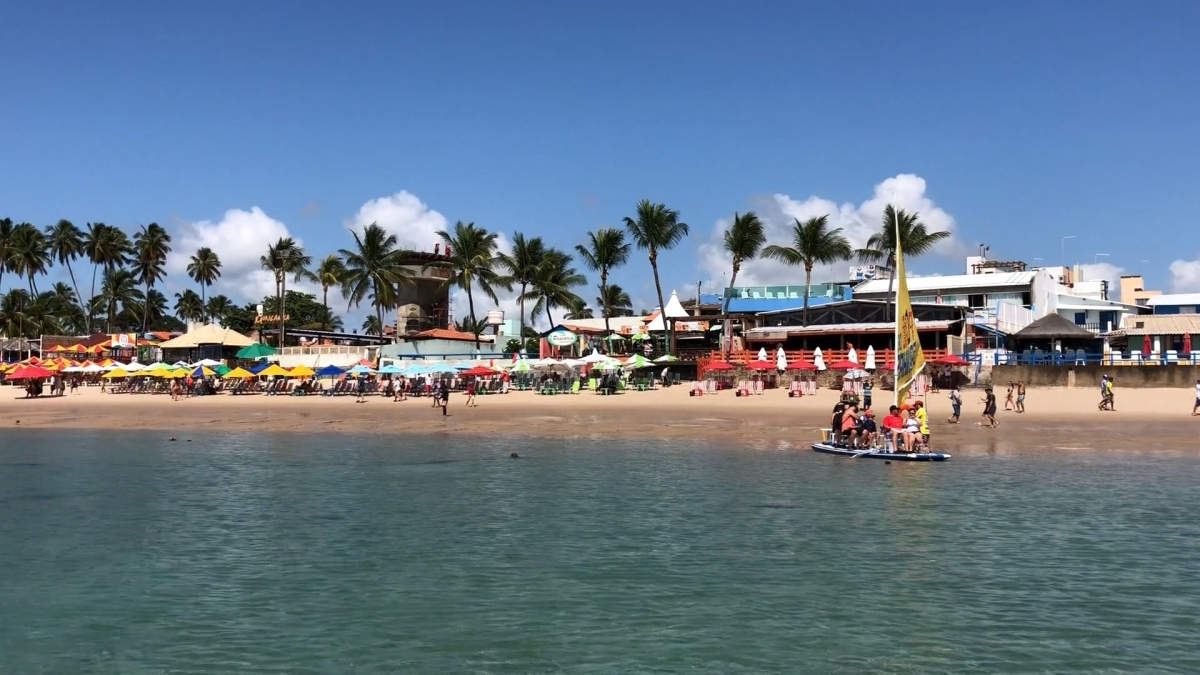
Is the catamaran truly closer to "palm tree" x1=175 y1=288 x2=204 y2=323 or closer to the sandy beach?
the sandy beach

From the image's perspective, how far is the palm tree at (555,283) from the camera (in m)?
76.6

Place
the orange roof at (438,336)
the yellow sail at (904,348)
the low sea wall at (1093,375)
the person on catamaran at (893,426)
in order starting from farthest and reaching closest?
the orange roof at (438,336) → the low sea wall at (1093,375) → the yellow sail at (904,348) → the person on catamaran at (893,426)

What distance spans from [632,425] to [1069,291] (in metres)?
61.6

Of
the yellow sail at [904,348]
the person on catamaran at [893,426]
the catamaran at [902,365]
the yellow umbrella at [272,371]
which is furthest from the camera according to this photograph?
the yellow umbrella at [272,371]

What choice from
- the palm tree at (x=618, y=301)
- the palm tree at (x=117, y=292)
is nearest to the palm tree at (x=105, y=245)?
the palm tree at (x=117, y=292)

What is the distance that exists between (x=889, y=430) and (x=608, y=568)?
1402 centimetres

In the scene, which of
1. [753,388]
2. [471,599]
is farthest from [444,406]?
[471,599]

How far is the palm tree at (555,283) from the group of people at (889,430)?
5011cm

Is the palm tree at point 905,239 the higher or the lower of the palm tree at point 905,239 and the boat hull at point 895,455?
the higher

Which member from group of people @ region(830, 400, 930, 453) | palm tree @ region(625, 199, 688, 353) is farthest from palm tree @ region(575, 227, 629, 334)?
group of people @ region(830, 400, 930, 453)

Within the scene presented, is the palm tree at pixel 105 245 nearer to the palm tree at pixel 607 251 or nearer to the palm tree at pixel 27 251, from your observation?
the palm tree at pixel 27 251

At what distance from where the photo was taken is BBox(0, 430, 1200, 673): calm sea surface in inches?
411

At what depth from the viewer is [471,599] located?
12.5 metres

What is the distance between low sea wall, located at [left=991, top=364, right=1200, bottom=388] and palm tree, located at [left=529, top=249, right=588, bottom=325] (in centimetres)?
3722
